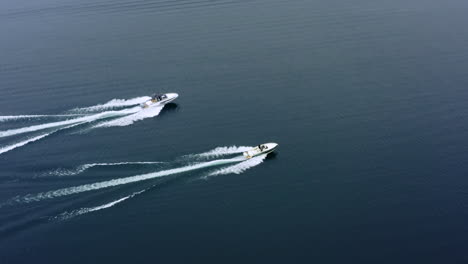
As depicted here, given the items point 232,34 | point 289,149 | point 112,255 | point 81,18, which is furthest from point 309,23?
point 112,255

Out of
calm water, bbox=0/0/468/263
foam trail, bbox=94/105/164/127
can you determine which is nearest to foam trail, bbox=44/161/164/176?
calm water, bbox=0/0/468/263

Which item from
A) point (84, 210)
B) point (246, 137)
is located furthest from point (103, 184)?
point (246, 137)

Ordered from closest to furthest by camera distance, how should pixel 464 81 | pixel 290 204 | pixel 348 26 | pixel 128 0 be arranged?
pixel 290 204 < pixel 464 81 < pixel 348 26 < pixel 128 0

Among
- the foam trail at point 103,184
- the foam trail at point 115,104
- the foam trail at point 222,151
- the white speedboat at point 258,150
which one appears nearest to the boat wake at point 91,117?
the foam trail at point 115,104

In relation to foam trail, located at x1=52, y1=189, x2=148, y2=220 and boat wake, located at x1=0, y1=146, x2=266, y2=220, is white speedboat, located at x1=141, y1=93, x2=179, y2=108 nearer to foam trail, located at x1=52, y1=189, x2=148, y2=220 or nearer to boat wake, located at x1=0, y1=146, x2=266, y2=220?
boat wake, located at x1=0, y1=146, x2=266, y2=220

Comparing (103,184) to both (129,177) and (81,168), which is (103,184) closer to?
(129,177)

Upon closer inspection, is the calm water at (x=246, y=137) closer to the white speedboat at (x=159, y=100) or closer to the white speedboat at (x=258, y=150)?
the white speedboat at (x=258, y=150)

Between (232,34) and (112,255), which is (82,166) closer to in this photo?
(112,255)
